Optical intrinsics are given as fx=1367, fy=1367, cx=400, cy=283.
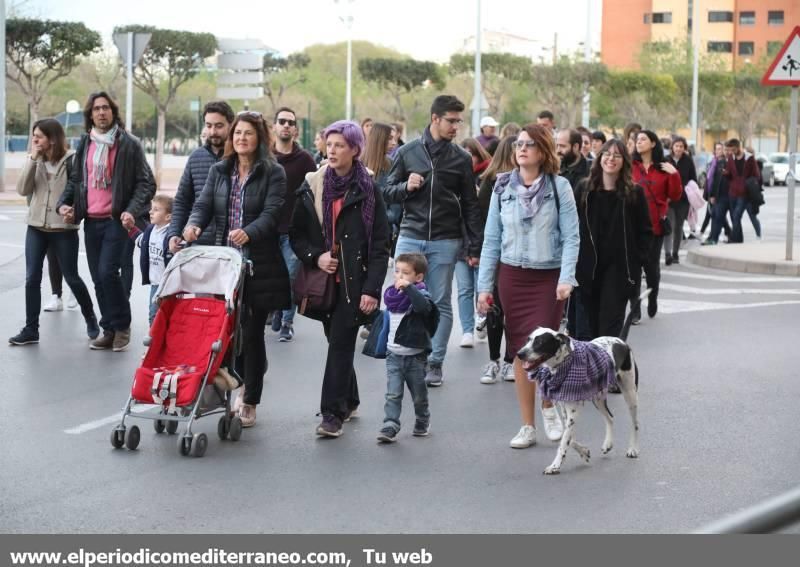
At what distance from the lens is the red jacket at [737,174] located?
2427 cm

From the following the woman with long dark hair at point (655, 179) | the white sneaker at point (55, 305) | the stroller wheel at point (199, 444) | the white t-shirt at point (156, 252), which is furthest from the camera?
the white sneaker at point (55, 305)

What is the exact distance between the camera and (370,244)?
8.05 metres

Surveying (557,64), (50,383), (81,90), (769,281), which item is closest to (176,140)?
(81,90)

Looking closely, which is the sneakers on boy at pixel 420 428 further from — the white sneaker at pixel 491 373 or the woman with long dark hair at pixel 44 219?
the woman with long dark hair at pixel 44 219

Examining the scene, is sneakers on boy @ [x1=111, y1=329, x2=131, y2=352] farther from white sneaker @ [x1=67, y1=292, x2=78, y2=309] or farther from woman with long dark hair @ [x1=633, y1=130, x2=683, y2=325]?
woman with long dark hair @ [x1=633, y1=130, x2=683, y2=325]

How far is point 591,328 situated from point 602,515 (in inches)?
146

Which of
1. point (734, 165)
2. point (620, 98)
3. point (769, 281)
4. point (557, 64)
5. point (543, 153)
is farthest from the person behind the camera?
point (620, 98)

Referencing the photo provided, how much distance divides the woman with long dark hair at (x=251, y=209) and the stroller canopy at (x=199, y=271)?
0.54ft

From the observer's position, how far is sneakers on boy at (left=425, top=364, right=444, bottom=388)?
988 cm

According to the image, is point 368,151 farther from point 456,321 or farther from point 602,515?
point 602,515

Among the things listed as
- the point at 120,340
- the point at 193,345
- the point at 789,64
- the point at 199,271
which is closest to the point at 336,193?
the point at 199,271

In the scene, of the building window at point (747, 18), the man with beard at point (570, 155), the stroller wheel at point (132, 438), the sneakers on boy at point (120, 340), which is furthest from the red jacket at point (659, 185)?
the building window at point (747, 18)

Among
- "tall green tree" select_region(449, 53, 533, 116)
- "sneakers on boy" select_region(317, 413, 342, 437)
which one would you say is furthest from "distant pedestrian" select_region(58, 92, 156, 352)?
"tall green tree" select_region(449, 53, 533, 116)

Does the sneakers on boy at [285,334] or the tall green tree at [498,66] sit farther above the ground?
the tall green tree at [498,66]
